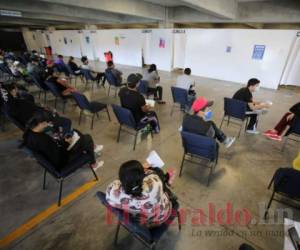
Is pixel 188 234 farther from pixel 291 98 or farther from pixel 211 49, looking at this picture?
pixel 211 49

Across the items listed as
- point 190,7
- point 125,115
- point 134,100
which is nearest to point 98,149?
point 125,115

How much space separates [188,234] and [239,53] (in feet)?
23.8

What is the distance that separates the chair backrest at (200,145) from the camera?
2078 millimetres

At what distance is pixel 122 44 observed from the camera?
11086mm

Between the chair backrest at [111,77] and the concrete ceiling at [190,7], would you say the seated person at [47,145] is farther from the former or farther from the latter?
the concrete ceiling at [190,7]

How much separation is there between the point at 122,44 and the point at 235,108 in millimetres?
9662

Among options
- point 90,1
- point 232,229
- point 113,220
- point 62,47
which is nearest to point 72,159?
point 113,220

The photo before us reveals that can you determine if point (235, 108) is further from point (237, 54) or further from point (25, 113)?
point (237, 54)

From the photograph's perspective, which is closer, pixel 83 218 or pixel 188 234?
pixel 188 234

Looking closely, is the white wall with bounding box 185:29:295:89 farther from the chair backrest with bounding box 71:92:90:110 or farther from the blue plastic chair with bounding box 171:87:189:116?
the chair backrest with bounding box 71:92:90:110

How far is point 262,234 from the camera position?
5.92 feet

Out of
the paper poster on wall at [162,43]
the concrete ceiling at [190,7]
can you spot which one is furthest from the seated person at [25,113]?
the paper poster on wall at [162,43]

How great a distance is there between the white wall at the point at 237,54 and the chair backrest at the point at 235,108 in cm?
449

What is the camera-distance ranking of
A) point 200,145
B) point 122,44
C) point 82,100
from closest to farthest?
point 200,145, point 82,100, point 122,44
